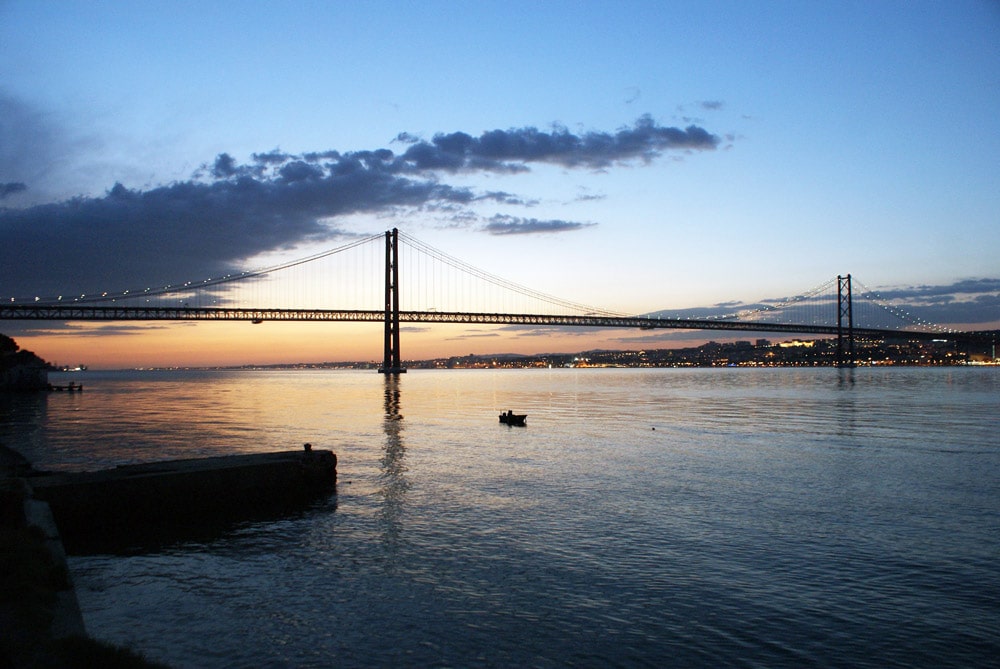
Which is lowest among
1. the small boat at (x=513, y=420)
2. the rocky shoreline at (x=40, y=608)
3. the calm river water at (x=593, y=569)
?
the small boat at (x=513, y=420)

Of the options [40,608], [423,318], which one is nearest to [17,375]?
[423,318]

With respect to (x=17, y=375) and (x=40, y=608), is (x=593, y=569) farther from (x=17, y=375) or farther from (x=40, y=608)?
(x=17, y=375)

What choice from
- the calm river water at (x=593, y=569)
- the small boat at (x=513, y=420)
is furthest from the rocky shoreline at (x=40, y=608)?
the small boat at (x=513, y=420)

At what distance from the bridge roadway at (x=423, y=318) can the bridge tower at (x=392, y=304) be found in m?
1.52

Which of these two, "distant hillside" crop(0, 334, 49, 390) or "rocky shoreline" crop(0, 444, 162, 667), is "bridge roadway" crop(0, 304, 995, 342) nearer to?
"distant hillside" crop(0, 334, 49, 390)

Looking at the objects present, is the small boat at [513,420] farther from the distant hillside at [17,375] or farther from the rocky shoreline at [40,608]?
the distant hillside at [17,375]

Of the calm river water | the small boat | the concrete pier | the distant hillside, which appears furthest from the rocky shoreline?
the distant hillside

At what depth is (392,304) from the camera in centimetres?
11269

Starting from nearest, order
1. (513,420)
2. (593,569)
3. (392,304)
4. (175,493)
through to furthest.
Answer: (593,569) < (175,493) < (513,420) < (392,304)

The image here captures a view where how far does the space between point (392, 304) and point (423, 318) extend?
34.8ft

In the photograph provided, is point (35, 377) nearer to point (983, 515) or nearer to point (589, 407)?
point (589, 407)

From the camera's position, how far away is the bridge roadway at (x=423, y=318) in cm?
8625

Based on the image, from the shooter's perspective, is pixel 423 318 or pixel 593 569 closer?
pixel 593 569

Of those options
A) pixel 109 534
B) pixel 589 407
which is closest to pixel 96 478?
pixel 109 534
